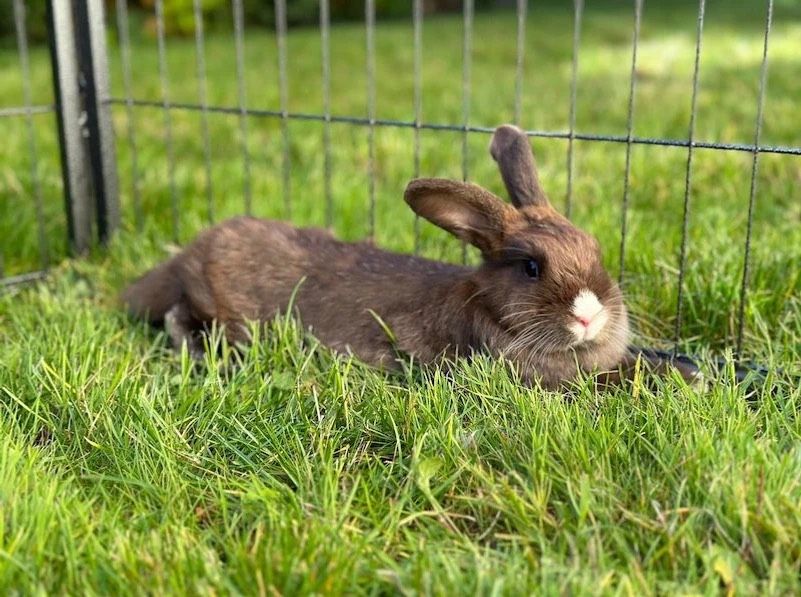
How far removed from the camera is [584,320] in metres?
2.62

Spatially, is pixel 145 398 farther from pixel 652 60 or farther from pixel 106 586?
pixel 652 60

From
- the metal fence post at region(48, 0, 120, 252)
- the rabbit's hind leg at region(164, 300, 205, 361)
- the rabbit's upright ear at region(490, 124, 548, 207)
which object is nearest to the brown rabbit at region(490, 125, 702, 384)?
the rabbit's upright ear at region(490, 124, 548, 207)

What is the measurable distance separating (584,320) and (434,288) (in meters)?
0.59

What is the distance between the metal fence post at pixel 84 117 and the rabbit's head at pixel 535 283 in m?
2.23

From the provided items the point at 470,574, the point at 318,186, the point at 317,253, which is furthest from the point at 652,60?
the point at 470,574

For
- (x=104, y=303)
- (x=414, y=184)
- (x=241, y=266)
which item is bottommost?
(x=104, y=303)

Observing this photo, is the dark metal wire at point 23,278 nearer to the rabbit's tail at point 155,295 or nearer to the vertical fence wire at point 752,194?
the rabbit's tail at point 155,295

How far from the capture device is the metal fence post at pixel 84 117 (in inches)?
169

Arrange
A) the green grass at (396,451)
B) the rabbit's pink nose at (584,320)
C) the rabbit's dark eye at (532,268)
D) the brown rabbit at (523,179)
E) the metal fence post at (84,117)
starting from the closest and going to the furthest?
1. the green grass at (396,451)
2. the rabbit's pink nose at (584,320)
3. the rabbit's dark eye at (532,268)
4. the brown rabbit at (523,179)
5. the metal fence post at (84,117)

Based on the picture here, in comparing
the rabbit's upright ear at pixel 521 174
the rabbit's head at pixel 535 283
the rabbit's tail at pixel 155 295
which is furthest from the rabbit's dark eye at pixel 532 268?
the rabbit's tail at pixel 155 295

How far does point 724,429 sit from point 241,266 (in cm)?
185

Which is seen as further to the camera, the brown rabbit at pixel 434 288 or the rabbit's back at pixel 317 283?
the rabbit's back at pixel 317 283

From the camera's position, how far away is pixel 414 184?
109 inches

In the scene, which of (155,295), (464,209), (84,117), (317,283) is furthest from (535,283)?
(84,117)
